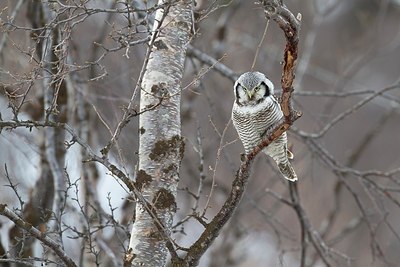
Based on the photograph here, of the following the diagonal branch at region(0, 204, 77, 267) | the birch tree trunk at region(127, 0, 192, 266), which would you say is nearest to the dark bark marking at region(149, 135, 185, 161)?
the birch tree trunk at region(127, 0, 192, 266)

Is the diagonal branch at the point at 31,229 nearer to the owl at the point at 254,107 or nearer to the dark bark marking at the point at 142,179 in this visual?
the dark bark marking at the point at 142,179

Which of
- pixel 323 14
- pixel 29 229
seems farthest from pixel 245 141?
pixel 323 14

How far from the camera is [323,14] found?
10.2m

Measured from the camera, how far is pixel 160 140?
4.56 metres

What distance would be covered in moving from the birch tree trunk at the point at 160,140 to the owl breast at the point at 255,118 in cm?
53

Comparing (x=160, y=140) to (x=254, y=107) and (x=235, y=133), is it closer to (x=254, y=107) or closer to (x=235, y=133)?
(x=254, y=107)

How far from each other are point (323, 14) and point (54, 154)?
16.7 feet

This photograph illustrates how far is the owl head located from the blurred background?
29cm

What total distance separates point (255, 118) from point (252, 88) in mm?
207

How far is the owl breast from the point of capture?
195 inches

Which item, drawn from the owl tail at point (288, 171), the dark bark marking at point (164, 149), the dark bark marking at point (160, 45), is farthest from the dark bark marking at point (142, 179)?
the owl tail at point (288, 171)

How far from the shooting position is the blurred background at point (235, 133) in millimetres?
5645

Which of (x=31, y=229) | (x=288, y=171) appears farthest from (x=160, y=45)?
(x=288, y=171)

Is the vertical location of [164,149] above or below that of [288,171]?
below
